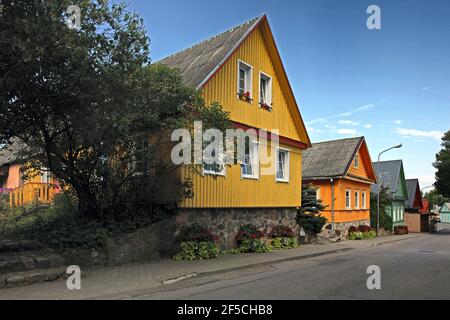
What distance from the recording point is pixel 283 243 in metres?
17.7

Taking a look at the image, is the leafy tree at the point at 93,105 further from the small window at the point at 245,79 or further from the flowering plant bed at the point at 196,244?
the small window at the point at 245,79

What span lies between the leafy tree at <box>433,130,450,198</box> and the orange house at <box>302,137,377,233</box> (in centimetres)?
2070

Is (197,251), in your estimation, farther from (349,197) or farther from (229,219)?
(349,197)

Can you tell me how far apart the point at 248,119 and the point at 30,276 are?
10.2 metres

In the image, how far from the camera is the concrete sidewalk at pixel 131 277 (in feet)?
26.7

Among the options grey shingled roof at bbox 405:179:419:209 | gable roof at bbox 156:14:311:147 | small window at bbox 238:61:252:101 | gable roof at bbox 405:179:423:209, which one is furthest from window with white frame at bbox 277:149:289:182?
gable roof at bbox 405:179:423:209

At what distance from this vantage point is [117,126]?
9.94 metres

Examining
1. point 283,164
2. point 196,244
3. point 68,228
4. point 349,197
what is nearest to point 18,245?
point 68,228

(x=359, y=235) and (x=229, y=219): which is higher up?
(x=229, y=219)

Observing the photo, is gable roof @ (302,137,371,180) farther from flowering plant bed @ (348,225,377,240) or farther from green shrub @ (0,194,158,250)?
green shrub @ (0,194,158,250)
